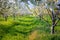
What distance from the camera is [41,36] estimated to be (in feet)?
22.4

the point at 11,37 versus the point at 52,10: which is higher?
the point at 52,10

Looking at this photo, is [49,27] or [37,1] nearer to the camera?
[37,1]

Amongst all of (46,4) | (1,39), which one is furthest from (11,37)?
(46,4)

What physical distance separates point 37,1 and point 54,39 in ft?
4.44

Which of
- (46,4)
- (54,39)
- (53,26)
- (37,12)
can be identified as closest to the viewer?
(54,39)

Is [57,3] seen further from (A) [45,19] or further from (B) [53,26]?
(A) [45,19]

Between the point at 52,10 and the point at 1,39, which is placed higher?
the point at 52,10

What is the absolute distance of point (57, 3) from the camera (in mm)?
7086

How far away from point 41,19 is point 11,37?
1850 millimetres

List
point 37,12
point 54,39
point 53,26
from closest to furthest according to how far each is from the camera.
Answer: point 54,39, point 53,26, point 37,12

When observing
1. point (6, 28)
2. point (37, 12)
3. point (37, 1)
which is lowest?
point (6, 28)

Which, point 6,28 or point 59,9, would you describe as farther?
point 6,28

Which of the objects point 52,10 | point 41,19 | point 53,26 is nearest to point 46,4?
point 52,10

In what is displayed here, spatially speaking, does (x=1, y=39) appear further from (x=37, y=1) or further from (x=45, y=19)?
(x=45, y=19)
